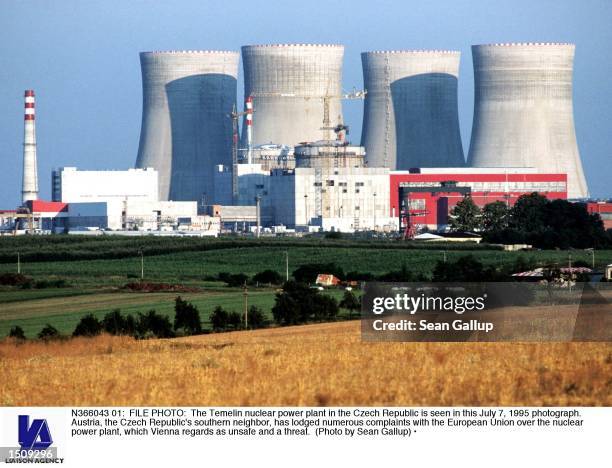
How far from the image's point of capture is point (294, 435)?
11102 mm

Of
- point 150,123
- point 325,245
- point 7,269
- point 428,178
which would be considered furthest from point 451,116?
point 7,269

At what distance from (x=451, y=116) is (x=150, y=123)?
1544 cm

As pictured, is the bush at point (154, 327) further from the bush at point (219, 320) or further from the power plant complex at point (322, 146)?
the power plant complex at point (322, 146)

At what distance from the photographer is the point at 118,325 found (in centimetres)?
2462

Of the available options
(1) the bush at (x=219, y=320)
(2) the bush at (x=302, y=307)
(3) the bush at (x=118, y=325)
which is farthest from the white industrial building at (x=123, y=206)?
(3) the bush at (x=118, y=325)

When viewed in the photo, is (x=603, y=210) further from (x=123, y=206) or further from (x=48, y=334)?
(x=48, y=334)

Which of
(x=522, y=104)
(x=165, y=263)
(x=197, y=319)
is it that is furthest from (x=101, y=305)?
(x=522, y=104)

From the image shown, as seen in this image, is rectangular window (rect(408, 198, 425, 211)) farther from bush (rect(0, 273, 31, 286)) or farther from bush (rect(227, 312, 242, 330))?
bush (rect(227, 312, 242, 330))

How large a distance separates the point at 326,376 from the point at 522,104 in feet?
189

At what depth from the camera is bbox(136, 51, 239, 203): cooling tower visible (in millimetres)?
77062

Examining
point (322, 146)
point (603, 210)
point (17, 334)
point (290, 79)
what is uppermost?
point (290, 79)

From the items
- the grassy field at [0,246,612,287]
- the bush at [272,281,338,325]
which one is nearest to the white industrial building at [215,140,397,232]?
the grassy field at [0,246,612,287]

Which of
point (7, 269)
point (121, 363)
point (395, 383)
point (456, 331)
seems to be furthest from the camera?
point (7, 269)

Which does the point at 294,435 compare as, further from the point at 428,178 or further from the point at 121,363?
the point at 428,178
